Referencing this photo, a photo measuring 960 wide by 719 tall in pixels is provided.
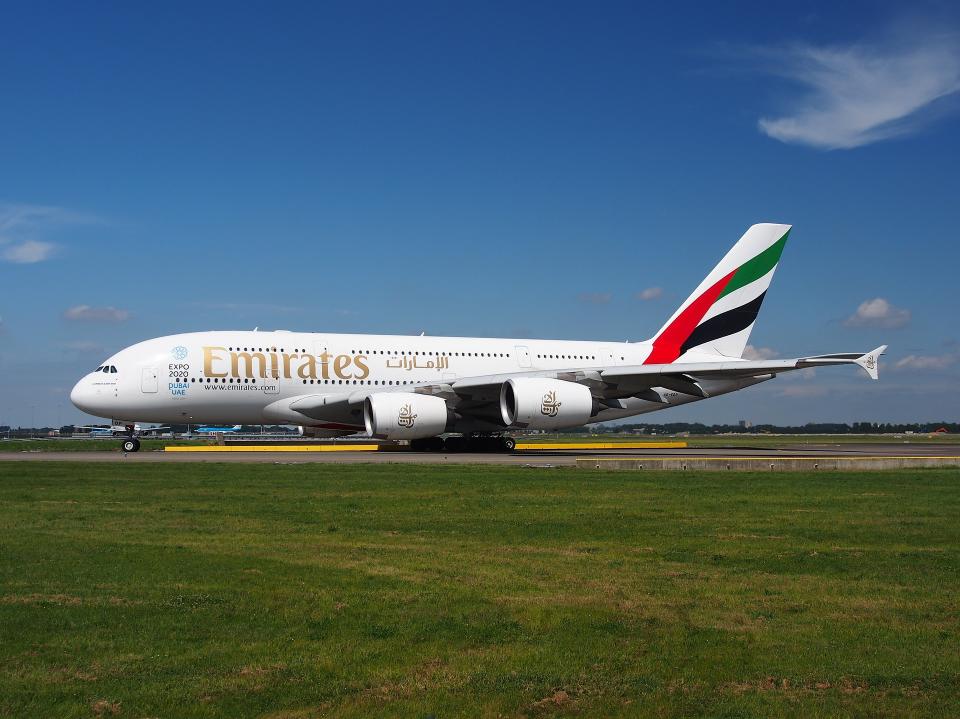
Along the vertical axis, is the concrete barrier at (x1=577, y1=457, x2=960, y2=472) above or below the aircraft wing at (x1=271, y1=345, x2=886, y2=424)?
below

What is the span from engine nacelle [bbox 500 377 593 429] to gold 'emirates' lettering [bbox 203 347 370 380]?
6.17 m

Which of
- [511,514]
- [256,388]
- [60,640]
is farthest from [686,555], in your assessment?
[256,388]

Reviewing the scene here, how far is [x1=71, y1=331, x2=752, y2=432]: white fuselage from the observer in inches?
1251

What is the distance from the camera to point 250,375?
32156 millimetres

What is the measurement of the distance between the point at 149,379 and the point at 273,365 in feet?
13.9

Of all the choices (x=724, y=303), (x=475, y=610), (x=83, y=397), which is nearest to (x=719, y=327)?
(x=724, y=303)

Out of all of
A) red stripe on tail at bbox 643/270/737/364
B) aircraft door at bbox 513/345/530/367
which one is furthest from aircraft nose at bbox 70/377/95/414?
red stripe on tail at bbox 643/270/737/364

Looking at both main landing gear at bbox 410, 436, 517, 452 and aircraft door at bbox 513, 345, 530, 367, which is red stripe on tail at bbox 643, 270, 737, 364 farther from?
main landing gear at bbox 410, 436, 517, 452

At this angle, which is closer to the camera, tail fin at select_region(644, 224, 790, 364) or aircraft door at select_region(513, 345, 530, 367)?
aircraft door at select_region(513, 345, 530, 367)

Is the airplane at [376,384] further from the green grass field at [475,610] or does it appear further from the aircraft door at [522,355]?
the green grass field at [475,610]

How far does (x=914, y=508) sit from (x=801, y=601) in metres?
8.05

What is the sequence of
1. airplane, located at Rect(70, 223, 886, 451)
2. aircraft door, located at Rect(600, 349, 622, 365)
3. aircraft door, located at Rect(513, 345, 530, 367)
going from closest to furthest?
airplane, located at Rect(70, 223, 886, 451)
aircraft door, located at Rect(513, 345, 530, 367)
aircraft door, located at Rect(600, 349, 622, 365)

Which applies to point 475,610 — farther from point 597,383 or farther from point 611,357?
point 611,357

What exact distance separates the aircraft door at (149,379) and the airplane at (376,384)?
0.11ft
